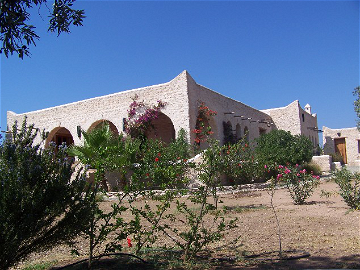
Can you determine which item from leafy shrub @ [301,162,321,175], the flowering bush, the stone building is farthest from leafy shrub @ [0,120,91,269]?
leafy shrub @ [301,162,321,175]

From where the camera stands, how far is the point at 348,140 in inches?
1174

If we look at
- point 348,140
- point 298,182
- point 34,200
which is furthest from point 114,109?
point 348,140

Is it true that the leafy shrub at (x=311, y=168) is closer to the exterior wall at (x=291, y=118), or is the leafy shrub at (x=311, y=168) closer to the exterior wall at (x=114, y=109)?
the exterior wall at (x=291, y=118)

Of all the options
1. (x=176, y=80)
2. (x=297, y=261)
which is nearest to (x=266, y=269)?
(x=297, y=261)

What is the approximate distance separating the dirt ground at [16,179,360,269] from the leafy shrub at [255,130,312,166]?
665 cm

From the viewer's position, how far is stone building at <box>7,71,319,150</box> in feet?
46.3

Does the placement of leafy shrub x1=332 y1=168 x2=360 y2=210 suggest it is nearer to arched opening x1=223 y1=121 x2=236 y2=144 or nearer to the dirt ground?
the dirt ground

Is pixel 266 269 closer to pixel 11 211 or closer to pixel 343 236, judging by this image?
pixel 343 236

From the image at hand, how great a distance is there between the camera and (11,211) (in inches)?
114

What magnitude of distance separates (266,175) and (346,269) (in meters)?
12.0

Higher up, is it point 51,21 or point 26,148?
point 51,21

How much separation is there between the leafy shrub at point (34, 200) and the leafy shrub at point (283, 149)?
38.4 feet

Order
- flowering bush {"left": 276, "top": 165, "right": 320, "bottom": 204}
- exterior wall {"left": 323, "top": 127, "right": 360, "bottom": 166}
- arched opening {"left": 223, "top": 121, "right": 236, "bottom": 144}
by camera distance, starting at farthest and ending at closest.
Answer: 1. exterior wall {"left": 323, "top": 127, "right": 360, "bottom": 166}
2. arched opening {"left": 223, "top": 121, "right": 236, "bottom": 144}
3. flowering bush {"left": 276, "top": 165, "right": 320, "bottom": 204}

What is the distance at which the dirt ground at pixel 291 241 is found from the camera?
3822 mm
